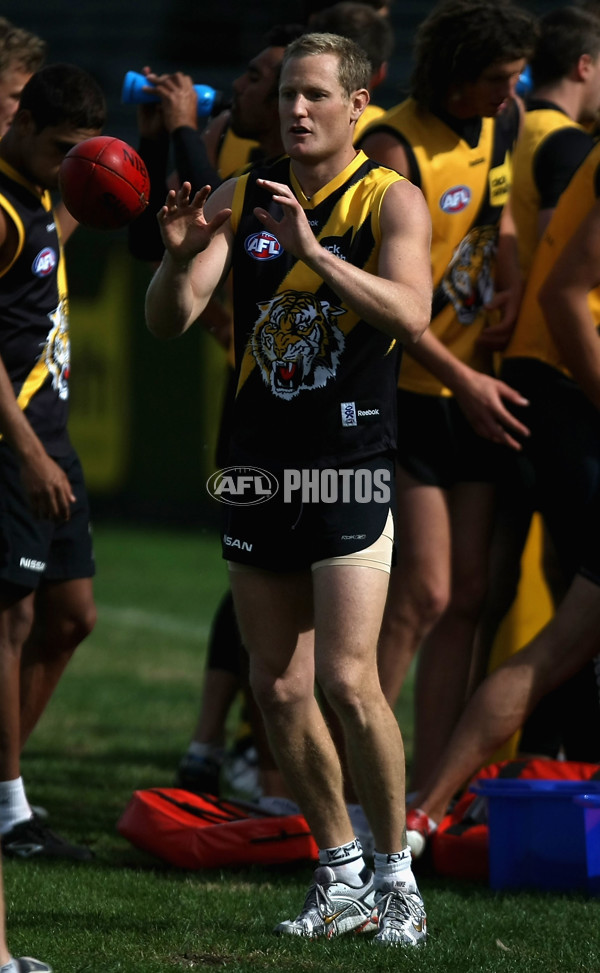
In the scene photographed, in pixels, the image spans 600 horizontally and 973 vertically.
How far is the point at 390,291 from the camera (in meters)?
3.51

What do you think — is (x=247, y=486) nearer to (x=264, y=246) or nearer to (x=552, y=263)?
(x=264, y=246)

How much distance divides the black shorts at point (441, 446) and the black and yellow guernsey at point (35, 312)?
46.8 inches

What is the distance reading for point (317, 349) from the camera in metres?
3.76

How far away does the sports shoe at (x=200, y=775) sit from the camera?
564 cm

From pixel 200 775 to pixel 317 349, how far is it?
247 centimetres

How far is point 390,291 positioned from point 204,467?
1245cm

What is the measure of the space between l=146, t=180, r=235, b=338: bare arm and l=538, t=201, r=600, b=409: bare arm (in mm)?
1176

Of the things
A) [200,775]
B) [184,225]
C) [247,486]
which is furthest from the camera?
[200,775]

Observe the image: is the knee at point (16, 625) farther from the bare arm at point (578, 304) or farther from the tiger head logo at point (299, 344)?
the bare arm at point (578, 304)

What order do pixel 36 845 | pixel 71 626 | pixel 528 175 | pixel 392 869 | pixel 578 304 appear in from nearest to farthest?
pixel 392 869 < pixel 578 304 < pixel 36 845 < pixel 71 626 < pixel 528 175

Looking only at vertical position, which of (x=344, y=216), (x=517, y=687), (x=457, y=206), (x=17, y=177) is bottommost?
(x=517, y=687)

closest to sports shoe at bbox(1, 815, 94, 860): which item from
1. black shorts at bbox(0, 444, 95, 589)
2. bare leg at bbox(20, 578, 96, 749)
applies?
bare leg at bbox(20, 578, 96, 749)

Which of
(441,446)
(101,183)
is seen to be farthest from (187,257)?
(441,446)

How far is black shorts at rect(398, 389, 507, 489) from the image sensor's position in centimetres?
489
